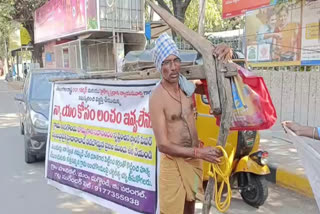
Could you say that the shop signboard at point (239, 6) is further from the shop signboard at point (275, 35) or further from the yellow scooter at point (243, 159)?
the yellow scooter at point (243, 159)

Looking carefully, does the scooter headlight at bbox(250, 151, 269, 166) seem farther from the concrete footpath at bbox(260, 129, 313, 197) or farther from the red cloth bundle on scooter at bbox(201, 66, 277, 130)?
the red cloth bundle on scooter at bbox(201, 66, 277, 130)

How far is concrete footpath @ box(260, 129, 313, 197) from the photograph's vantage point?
437 centimetres

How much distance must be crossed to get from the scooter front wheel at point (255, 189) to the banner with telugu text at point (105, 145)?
152 centimetres

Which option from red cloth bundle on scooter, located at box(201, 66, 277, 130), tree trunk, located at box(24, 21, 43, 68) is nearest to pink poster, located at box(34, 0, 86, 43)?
tree trunk, located at box(24, 21, 43, 68)

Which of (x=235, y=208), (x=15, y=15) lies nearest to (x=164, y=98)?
(x=235, y=208)

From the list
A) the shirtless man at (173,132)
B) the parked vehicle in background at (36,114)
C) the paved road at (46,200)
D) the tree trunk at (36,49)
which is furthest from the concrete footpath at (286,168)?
the tree trunk at (36,49)

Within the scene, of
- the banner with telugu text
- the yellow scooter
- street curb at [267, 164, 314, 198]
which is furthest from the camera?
street curb at [267, 164, 314, 198]

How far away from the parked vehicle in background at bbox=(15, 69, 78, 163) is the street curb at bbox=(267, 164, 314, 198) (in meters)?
3.78

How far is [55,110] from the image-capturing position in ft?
12.4

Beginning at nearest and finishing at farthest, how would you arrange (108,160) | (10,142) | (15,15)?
1. (108,160)
2. (10,142)
3. (15,15)

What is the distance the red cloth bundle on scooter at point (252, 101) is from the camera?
2.08m

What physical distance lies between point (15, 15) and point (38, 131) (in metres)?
20.4

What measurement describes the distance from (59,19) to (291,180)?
1682cm

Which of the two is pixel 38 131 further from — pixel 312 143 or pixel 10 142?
pixel 312 143
